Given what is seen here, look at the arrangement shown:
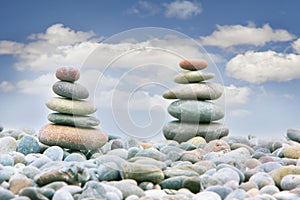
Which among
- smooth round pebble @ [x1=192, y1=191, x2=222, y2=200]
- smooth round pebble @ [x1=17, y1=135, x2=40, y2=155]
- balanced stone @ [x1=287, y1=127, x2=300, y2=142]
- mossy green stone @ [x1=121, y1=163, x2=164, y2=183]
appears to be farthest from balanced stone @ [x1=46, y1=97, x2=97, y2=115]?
balanced stone @ [x1=287, y1=127, x2=300, y2=142]

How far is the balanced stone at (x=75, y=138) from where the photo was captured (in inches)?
225

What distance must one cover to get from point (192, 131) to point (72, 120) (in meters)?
1.95

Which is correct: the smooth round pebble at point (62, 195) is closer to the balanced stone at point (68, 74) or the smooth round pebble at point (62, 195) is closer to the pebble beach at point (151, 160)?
the pebble beach at point (151, 160)

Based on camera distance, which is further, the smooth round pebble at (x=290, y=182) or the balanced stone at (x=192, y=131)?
the balanced stone at (x=192, y=131)

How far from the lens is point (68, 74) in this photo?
19.7 ft

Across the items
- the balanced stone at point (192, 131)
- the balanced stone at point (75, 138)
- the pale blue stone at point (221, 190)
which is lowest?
the pale blue stone at point (221, 190)

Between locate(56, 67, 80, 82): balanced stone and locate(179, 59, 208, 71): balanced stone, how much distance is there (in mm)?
1438

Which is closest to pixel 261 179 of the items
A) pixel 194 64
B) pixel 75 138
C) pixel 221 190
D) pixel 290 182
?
pixel 290 182

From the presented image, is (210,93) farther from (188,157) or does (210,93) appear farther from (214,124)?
(188,157)

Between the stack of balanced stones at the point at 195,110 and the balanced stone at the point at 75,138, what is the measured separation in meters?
1.41

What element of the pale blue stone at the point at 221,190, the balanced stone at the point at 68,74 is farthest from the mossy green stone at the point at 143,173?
the balanced stone at the point at 68,74

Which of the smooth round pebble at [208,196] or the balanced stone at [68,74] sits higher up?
the balanced stone at [68,74]

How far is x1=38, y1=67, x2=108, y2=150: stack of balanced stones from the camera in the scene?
5.71 m

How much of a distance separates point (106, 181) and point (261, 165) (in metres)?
1.62
